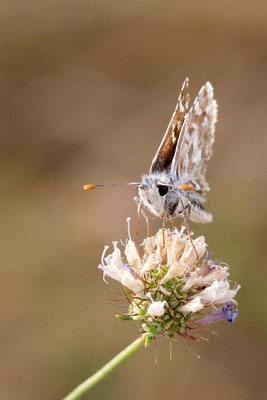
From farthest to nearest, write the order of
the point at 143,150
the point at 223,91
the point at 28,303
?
the point at 223,91 < the point at 143,150 < the point at 28,303

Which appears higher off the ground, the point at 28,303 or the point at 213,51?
Answer: the point at 213,51

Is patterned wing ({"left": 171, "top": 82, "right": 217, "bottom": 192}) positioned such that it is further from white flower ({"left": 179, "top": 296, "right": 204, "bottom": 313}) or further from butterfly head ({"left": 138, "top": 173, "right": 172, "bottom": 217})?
white flower ({"left": 179, "top": 296, "right": 204, "bottom": 313})

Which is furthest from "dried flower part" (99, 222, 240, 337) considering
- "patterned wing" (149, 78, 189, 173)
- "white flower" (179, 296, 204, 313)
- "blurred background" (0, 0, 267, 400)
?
"blurred background" (0, 0, 267, 400)

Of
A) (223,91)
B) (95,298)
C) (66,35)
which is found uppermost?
(66,35)

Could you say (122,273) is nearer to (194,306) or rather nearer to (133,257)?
(133,257)

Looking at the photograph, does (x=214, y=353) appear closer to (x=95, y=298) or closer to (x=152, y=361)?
(x=152, y=361)

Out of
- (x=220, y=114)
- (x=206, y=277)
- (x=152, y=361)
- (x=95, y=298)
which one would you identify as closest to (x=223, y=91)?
(x=220, y=114)
